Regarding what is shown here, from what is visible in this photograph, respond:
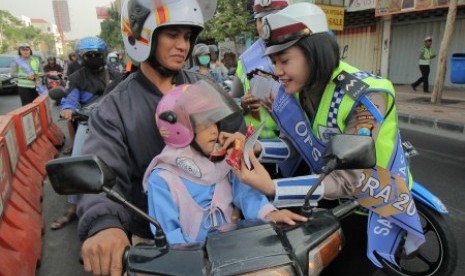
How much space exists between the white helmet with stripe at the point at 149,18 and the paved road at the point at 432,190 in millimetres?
1459

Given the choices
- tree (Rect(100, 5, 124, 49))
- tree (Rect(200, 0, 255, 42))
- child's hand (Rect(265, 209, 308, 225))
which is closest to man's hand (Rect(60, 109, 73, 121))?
child's hand (Rect(265, 209, 308, 225))

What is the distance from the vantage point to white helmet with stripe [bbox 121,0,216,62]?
177 centimetres

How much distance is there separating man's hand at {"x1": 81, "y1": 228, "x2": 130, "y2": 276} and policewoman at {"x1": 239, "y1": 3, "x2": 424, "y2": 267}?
613mm

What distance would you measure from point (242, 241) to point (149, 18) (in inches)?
43.8

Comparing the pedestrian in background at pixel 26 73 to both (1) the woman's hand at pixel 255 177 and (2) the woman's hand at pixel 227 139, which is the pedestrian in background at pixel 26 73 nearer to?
(2) the woman's hand at pixel 227 139

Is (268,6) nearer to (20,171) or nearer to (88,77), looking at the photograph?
(88,77)

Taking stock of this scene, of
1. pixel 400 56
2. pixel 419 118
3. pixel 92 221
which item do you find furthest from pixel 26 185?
pixel 400 56

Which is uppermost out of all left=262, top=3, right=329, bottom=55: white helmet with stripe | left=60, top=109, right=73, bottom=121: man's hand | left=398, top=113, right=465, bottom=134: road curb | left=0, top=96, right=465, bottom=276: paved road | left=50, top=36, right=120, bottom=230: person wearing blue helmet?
left=262, top=3, right=329, bottom=55: white helmet with stripe

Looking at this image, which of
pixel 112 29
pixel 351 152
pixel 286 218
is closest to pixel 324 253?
pixel 286 218

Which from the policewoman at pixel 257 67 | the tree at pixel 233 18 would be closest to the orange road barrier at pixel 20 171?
the policewoman at pixel 257 67

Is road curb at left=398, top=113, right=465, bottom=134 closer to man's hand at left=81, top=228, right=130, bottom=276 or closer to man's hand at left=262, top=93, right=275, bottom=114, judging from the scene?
man's hand at left=262, top=93, right=275, bottom=114

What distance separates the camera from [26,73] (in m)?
8.32

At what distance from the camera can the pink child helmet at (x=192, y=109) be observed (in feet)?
4.79

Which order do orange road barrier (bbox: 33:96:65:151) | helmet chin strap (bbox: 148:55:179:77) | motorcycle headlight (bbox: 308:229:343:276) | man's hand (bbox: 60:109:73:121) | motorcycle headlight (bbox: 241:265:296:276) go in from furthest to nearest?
orange road barrier (bbox: 33:96:65:151)
man's hand (bbox: 60:109:73:121)
helmet chin strap (bbox: 148:55:179:77)
motorcycle headlight (bbox: 308:229:343:276)
motorcycle headlight (bbox: 241:265:296:276)
